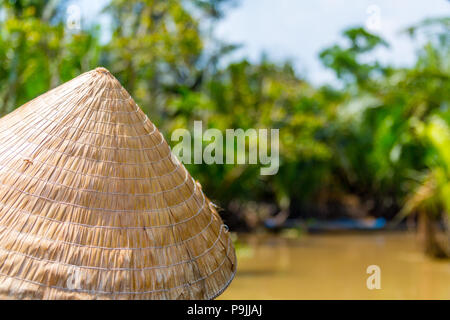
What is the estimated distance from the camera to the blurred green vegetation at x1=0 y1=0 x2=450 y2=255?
26.2ft

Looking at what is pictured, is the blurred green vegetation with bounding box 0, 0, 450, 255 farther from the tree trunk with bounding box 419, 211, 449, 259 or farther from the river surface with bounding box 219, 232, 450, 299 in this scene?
the river surface with bounding box 219, 232, 450, 299

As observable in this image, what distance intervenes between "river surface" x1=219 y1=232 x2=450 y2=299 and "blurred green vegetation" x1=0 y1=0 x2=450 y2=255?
0.87 meters

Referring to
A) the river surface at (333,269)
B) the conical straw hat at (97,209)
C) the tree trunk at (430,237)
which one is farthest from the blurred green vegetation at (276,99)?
the conical straw hat at (97,209)

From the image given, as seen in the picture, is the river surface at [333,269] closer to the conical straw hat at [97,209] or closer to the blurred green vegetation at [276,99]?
the blurred green vegetation at [276,99]

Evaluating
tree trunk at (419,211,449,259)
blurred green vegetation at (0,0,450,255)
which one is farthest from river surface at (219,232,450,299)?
blurred green vegetation at (0,0,450,255)

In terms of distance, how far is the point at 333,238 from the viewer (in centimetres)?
1253

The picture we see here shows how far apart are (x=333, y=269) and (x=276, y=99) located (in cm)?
425

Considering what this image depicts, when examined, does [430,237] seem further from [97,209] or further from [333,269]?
[97,209]

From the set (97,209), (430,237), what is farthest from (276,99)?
(97,209)

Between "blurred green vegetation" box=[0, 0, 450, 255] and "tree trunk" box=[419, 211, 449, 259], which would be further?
"tree trunk" box=[419, 211, 449, 259]

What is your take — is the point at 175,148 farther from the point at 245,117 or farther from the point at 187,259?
the point at 187,259

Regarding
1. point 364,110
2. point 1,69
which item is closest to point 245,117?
point 364,110

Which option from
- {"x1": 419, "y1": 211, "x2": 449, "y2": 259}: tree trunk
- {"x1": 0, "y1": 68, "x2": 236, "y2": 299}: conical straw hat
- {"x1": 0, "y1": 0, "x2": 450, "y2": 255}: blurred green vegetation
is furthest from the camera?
{"x1": 419, "y1": 211, "x2": 449, "y2": 259}: tree trunk

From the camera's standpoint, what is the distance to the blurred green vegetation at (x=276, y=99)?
8.00 metres
